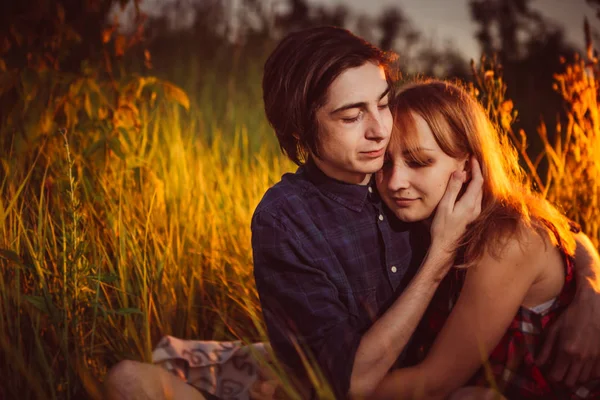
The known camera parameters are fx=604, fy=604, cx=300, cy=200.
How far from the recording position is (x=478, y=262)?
207 cm

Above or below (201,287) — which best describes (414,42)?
above

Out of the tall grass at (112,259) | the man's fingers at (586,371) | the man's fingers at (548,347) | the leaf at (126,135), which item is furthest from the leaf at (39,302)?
the man's fingers at (586,371)

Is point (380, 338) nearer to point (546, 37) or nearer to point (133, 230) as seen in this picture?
point (133, 230)

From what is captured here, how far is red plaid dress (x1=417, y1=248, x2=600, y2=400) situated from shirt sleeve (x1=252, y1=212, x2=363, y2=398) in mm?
488

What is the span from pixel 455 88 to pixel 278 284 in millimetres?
1071

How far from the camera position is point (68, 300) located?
7.82 feet

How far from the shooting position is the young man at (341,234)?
2012 millimetres

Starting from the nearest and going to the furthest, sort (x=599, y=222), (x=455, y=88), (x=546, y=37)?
(x=455, y=88)
(x=599, y=222)
(x=546, y=37)

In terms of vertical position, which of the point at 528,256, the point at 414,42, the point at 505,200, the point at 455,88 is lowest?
the point at 528,256

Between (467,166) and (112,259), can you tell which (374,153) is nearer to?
(467,166)

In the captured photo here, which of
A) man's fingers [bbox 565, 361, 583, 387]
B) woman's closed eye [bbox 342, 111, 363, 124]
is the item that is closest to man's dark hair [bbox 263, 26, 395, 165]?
woman's closed eye [bbox 342, 111, 363, 124]

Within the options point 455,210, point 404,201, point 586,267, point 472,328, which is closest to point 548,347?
point 472,328

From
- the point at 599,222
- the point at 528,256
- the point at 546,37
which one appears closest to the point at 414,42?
the point at 546,37

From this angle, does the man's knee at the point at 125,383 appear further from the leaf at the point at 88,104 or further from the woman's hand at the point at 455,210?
the leaf at the point at 88,104
